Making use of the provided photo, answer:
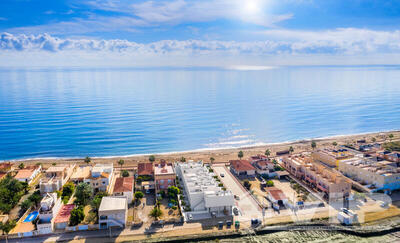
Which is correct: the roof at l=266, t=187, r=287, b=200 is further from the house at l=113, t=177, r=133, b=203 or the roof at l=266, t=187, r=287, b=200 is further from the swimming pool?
the swimming pool

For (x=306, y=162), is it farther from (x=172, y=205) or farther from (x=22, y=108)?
(x=22, y=108)

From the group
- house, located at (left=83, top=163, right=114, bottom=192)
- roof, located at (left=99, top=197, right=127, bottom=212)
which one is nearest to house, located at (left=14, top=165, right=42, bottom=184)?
house, located at (left=83, top=163, right=114, bottom=192)

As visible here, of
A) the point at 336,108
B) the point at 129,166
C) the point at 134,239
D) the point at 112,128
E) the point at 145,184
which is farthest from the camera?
the point at 336,108

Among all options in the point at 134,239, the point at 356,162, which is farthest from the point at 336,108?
the point at 134,239

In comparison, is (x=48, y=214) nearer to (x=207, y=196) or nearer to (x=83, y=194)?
(x=83, y=194)

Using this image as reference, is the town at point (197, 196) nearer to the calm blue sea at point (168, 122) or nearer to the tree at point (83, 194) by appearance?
the tree at point (83, 194)

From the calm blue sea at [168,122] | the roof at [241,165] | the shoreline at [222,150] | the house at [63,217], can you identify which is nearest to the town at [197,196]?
the house at [63,217]

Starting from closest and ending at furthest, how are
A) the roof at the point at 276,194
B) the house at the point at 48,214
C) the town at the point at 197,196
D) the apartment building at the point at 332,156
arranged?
1. the house at the point at 48,214
2. the town at the point at 197,196
3. the roof at the point at 276,194
4. the apartment building at the point at 332,156
